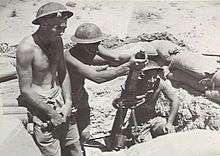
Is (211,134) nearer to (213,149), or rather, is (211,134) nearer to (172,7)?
(213,149)

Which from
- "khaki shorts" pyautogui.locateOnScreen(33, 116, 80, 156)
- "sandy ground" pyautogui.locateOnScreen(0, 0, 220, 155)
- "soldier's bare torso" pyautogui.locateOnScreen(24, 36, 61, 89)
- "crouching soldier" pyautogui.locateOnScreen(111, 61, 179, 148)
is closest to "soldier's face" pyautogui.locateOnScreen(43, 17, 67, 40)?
"soldier's bare torso" pyautogui.locateOnScreen(24, 36, 61, 89)

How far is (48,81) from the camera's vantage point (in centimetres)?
448

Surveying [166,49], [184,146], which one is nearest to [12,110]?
[184,146]

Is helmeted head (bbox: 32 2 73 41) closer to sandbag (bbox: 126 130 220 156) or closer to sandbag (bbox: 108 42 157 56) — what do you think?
sandbag (bbox: 126 130 220 156)

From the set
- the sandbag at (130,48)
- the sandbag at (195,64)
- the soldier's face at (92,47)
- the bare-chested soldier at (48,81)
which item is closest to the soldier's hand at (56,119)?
the bare-chested soldier at (48,81)

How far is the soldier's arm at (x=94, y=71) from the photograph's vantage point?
4.65m

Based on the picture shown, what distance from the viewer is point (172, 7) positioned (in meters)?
7.68

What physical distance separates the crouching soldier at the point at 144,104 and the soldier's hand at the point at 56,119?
946 millimetres

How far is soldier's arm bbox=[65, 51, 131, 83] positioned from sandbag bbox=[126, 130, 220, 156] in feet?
2.53

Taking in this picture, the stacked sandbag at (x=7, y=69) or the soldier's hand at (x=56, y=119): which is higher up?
the soldier's hand at (x=56, y=119)

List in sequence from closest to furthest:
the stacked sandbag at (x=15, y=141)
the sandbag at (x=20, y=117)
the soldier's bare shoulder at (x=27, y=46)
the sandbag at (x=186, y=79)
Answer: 1. the soldier's bare shoulder at (x=27, y=46)
2. the stacked sandbag at (x=15, y=141)
3. the sandbag at (x=20, y=117)
4. the sandbag at (x=186, y=79)

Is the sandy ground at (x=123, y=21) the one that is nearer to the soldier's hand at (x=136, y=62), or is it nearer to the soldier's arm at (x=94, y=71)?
the soldier's arm at (x=94, y=71)

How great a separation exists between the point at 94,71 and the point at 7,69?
5.54 ft

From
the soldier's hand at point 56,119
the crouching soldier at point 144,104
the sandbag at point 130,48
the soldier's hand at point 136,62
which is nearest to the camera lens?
the soldier's hand at point 56,119
